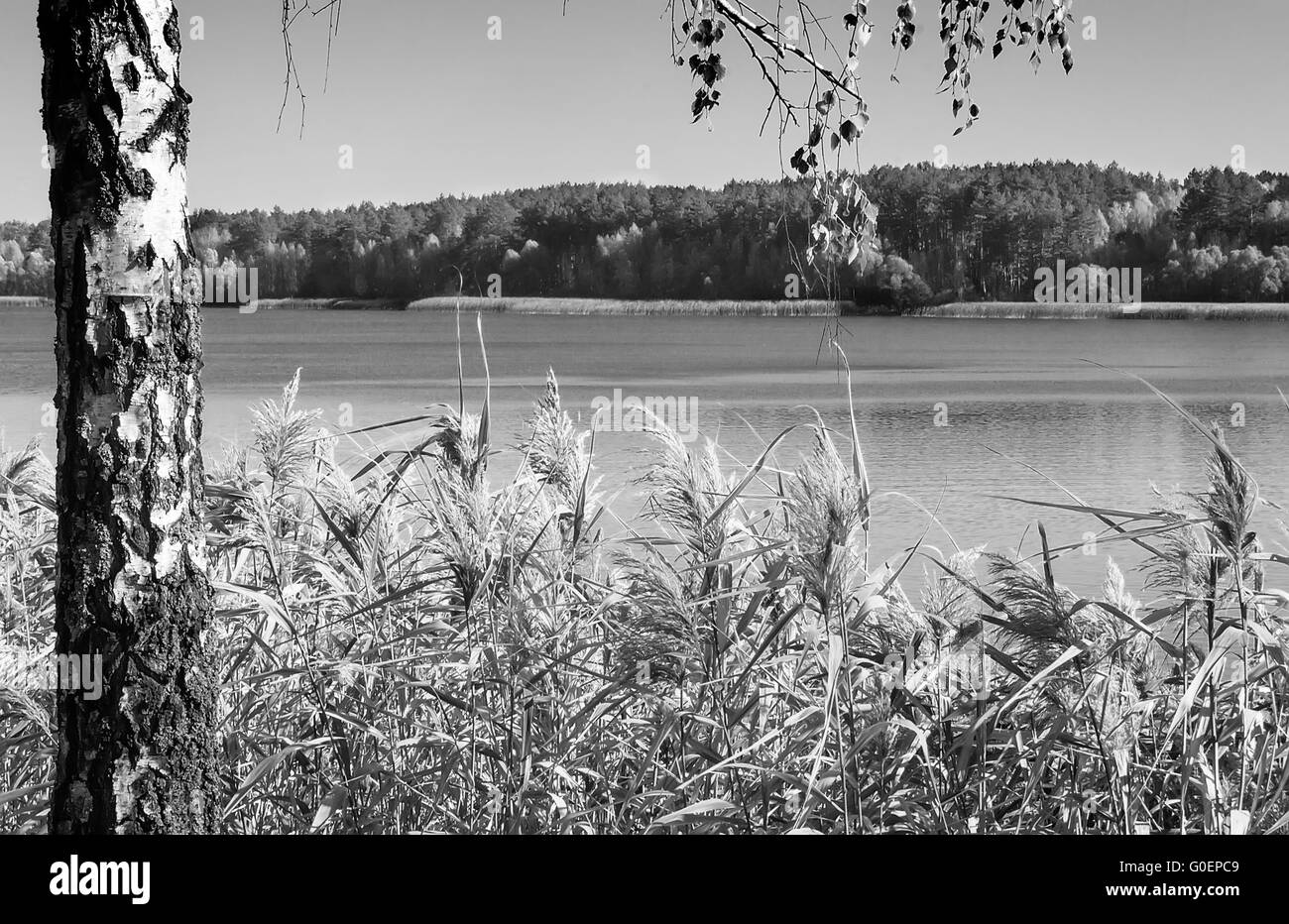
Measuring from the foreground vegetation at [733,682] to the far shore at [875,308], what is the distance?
5505 centimetres

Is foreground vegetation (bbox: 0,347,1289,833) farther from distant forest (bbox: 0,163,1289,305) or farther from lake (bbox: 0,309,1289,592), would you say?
distant forest (bbox: 0,163,1289,305)

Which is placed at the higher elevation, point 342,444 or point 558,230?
point 558,230

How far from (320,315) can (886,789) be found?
110 metres

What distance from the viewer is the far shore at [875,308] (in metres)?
60.8

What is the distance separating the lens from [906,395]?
30438mm

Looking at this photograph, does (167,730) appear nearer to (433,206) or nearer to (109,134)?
(109,134)

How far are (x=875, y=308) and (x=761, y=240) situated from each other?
54.6ft

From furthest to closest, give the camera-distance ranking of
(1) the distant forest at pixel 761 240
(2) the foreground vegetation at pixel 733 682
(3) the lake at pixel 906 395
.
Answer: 1. (1) the distant forest at pixel 761 240
2. (3) the lake at pixel 906 395
3. (2) the foreground vegetation at pixel 733 682

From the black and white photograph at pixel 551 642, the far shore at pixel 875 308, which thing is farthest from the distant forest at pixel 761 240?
the black and white photograph at pixel 551 642

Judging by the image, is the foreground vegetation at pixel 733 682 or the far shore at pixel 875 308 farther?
the far shore at pixel 875 308

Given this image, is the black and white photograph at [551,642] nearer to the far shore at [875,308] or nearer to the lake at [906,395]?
the lake at [906,395]
